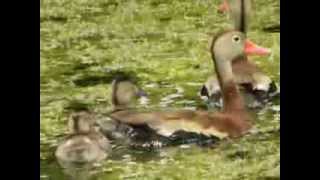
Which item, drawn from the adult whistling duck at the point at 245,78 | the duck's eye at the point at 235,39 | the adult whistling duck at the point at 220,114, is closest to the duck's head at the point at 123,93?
the adult whistling duck at the point at 220,114

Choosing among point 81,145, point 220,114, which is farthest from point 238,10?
point 81,145

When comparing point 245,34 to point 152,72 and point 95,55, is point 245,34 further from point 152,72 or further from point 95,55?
point 95,55

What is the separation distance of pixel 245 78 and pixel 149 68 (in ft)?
0.89

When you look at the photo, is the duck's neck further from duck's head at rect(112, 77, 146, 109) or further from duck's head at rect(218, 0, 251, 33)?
duck's head at rect(112, 77, 146, 109)

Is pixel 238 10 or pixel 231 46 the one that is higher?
pixel 238 10

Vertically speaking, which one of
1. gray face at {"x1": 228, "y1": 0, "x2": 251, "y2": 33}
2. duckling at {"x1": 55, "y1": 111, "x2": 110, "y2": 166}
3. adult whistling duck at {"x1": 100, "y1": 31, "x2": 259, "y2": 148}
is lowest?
duckling at {"x1": 55, "y1": 111, "x2": 110, "y2": 166}

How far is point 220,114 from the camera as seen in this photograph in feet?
6.46

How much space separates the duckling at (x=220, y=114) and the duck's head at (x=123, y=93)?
2 cm

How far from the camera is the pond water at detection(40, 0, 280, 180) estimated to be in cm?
192

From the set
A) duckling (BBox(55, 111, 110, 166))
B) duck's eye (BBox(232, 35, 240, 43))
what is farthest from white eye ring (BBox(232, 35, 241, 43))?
duckling (BBox(55, 111, 110, 166))

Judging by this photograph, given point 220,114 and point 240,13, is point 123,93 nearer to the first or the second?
point 220,114

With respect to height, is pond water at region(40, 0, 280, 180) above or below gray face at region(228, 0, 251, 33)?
below

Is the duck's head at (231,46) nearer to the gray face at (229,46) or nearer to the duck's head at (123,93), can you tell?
the gray face at (229,46)
